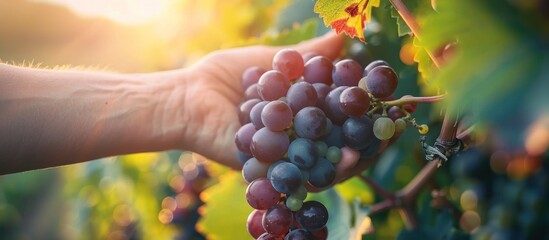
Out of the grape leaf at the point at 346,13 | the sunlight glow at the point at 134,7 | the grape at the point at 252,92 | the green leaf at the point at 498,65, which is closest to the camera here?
the green leaf at the point at 498,65

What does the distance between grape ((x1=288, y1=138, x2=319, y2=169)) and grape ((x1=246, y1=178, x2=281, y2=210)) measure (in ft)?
0.18

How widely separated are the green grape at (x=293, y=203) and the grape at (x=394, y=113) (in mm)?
189

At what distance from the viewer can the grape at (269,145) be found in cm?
83

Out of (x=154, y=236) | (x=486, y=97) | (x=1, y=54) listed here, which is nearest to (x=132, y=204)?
(x=154, y=236)

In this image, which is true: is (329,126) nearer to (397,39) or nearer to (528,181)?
(397,39)

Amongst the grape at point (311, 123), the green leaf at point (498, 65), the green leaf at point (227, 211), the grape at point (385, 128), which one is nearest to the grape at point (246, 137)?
the grape at point (311, 123)

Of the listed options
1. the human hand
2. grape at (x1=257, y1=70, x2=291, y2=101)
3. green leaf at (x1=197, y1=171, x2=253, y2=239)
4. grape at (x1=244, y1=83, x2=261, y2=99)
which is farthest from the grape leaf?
green leaf at (x1=197, y1=171, x2=253, y2=239)

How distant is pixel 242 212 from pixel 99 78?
442mm

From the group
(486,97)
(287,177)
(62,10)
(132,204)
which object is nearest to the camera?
(486,97)

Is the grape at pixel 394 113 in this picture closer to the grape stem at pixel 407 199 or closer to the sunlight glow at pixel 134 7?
the grape stem at pixel 407 199

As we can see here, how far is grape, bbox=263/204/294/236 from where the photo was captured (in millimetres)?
812

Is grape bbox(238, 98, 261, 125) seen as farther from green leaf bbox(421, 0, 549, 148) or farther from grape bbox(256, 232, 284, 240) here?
green leaf bbox(421, 0, 549, 148)

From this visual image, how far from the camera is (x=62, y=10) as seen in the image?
8328 millimetres

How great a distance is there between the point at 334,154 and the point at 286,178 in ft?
0.29
